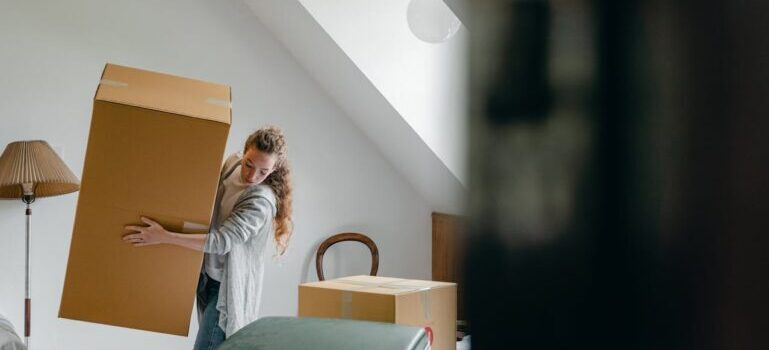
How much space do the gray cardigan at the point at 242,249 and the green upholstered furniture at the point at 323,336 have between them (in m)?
0.70

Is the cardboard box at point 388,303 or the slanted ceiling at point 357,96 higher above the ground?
the slanted ceiling at point 357,96

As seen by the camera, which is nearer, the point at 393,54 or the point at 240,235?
the point at 240,235

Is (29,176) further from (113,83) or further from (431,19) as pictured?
(431,19)

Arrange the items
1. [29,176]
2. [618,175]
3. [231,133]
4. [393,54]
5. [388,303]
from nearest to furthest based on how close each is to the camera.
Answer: [618,175] → [388,303] → [29,176] → [393,54] → [231,133]

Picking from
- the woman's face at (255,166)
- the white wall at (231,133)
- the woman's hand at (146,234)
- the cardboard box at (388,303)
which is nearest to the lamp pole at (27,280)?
the white wall at (231,133)

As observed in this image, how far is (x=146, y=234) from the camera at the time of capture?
1.94 meters

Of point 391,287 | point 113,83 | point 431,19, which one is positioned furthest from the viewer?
A: point 431,19

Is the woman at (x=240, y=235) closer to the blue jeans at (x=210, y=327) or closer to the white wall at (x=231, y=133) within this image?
the blue jeans at (x=210, y=327)

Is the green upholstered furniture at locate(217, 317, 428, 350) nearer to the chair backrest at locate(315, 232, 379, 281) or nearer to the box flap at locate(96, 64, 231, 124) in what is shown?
the box flap at locate(96, 64, 231, 124)

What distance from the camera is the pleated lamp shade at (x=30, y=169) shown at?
283 cm

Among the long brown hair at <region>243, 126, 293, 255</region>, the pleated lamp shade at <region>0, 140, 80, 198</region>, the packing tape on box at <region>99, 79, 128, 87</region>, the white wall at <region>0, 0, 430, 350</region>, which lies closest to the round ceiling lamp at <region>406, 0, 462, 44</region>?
the long brown hair at <region>243, 126, 293, 255</region>

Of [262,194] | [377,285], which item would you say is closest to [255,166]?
[262,194]

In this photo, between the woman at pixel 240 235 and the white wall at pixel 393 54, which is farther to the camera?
the white wall at pixel 393 54

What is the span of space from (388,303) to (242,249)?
661 mm
